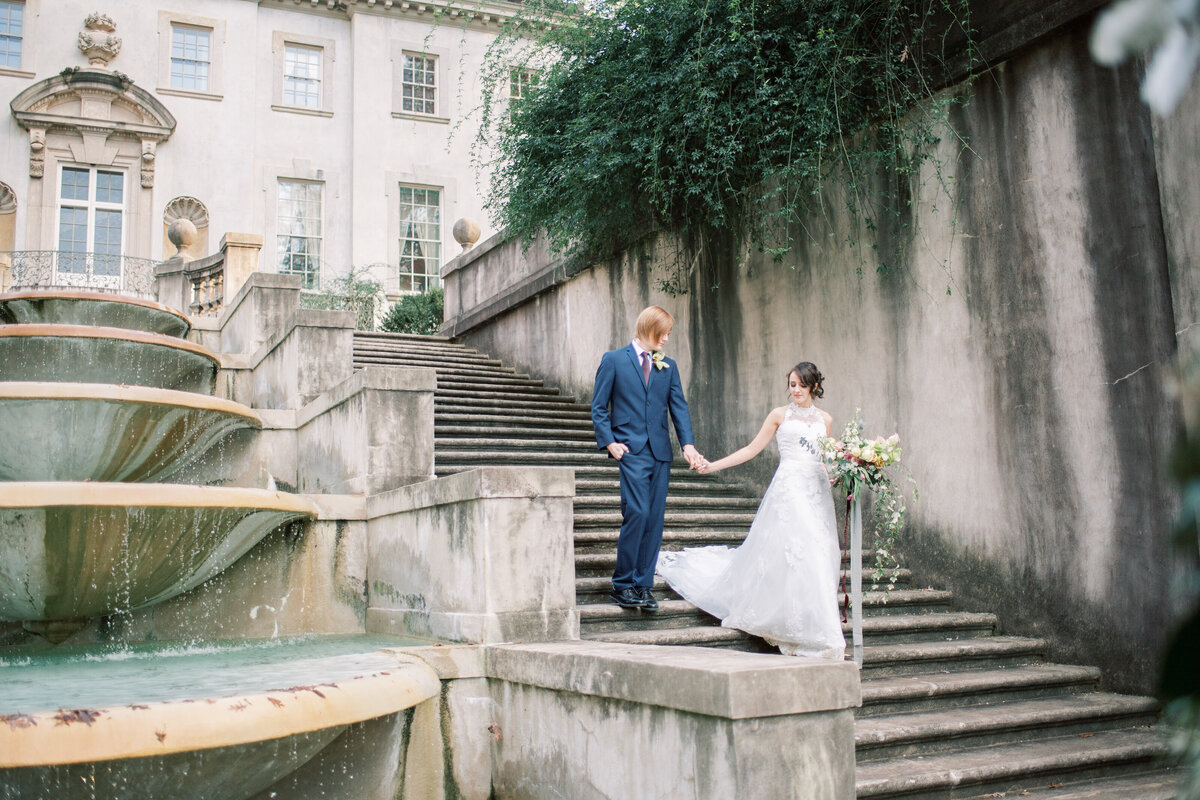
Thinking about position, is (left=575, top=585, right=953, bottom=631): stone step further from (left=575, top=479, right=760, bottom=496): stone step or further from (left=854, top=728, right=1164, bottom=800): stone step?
(left=575, top=479, right=760, bottom=496): stone step

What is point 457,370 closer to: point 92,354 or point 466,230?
point 466,230

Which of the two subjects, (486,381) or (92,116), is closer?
(486,381)

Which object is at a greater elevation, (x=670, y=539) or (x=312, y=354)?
(x=312, y=354)

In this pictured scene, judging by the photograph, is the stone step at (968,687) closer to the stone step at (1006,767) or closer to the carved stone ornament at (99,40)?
the stone step at (1006,767)

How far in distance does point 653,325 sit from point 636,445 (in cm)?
81

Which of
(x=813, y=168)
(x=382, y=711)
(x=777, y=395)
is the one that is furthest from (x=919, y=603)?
(x=382, y=711)

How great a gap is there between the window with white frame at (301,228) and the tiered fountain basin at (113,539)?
1947cm

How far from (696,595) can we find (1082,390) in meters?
2.85

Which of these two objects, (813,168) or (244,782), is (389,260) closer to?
(813,168)

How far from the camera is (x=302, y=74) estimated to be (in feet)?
81.5

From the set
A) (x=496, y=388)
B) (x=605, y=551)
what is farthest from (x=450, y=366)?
(x=605, y=551)

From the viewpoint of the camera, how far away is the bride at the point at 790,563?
5.95m

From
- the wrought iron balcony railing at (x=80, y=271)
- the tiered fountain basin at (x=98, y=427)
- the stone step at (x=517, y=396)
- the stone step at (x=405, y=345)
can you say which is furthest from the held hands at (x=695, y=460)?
the wrought iron balcony railing at (x=80, y=271)

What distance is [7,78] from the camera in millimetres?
22094
